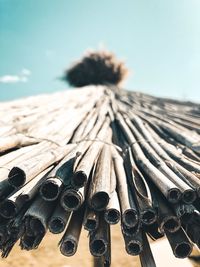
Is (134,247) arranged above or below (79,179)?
below

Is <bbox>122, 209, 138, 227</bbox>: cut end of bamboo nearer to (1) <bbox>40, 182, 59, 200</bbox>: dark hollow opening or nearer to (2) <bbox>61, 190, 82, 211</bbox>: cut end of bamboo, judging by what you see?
(2) <bbox>61, 190, 82, 211</bbox>: cut end of bamboo

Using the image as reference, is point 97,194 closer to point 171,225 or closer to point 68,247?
point 68,247

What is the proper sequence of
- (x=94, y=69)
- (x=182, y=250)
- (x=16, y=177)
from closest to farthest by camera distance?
(x=182, y=250), (x=16, y=177), (x=94, y=69)

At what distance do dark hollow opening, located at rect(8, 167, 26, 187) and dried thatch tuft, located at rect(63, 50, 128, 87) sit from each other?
6769mm

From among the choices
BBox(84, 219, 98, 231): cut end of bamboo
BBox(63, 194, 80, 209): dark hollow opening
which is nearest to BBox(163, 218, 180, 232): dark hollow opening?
BBox(84, 219, 98, 231): cut end of bamboo

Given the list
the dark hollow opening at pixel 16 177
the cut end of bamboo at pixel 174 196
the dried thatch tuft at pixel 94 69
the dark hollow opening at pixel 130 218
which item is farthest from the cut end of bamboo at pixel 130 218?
the dried thatch tuft at pixel 94 69

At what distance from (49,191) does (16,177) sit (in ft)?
0.64

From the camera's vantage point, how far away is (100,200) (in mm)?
1662

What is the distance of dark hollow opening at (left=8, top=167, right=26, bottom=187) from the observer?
1670 mm

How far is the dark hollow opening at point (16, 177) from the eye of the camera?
1.67 meters

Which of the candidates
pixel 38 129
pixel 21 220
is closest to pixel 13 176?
pixel 21 220

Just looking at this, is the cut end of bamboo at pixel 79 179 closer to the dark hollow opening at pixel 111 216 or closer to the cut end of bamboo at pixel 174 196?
the dark hollow opening at pixel 111 216

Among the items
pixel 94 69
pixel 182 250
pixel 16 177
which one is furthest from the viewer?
pixel 94 69

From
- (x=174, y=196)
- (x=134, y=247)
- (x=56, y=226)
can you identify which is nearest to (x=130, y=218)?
(x=134, y=247)
